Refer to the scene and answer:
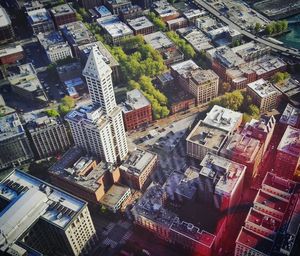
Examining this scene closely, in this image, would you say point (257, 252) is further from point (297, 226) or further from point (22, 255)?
point (22, 255)

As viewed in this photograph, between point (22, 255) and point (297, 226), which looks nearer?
point (22, 255)

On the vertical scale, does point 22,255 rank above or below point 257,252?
above

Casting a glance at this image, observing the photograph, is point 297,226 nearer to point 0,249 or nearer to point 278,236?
point 278,236

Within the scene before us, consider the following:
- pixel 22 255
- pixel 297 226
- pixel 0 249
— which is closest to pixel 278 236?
pixel 297 226

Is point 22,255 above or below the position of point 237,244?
above

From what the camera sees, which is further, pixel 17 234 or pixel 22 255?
pixel 17 234

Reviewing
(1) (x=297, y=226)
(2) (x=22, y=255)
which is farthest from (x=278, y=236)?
(2) (x=22, y=255)
